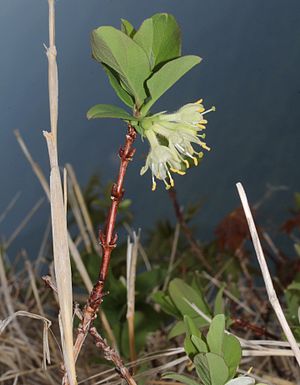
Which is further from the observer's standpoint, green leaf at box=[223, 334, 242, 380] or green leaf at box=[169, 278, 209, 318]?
green leaf at box=[169, 278, 209, 318]

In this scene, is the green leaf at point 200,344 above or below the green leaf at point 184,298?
above

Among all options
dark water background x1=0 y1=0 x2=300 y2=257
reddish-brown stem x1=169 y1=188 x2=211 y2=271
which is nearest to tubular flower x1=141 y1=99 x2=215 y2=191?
dark water background x1=0 y1=0 x2=300 y2=257

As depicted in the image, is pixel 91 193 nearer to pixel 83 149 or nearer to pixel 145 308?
pixel 83 149

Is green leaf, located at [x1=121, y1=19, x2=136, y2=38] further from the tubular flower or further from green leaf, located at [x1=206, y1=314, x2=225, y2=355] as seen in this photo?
green leaf, located at [x1=206, y1=314, x2=225, y2=355]

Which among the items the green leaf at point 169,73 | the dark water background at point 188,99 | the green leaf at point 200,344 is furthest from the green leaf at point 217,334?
the dark water background at point 188,99

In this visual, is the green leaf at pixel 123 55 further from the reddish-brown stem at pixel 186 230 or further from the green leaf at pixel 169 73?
the reddish-brown stem at pixel 186 230

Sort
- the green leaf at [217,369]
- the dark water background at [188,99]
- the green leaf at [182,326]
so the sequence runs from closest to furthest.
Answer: the green leaf at [217,369] < the green leaf at [182,326] < the dark water background at [188,99]

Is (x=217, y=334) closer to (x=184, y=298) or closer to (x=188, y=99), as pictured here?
(x=184, y=298)
